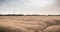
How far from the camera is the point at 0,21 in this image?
35cm

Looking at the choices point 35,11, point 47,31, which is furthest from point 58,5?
point 47,31

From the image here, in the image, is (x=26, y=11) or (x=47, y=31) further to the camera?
(x=26, y=11)

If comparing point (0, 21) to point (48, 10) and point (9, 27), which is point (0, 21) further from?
point (48, 10)

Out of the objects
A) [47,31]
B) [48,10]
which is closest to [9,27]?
[47,31]

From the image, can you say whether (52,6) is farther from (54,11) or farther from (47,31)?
(47,31)

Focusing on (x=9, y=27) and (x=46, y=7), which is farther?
(x=46, y=7)

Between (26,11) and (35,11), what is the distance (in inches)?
1.7

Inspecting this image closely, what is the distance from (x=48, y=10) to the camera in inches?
18.7

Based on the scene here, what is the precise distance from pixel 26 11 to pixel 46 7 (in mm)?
110

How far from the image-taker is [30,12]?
1.51 feet

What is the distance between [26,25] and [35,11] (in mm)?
159

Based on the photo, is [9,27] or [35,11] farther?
[35,11]

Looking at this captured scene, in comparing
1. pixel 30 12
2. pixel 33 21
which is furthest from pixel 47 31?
pixel 30 12

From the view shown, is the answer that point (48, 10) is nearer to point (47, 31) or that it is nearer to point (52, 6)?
point (52, 6)
